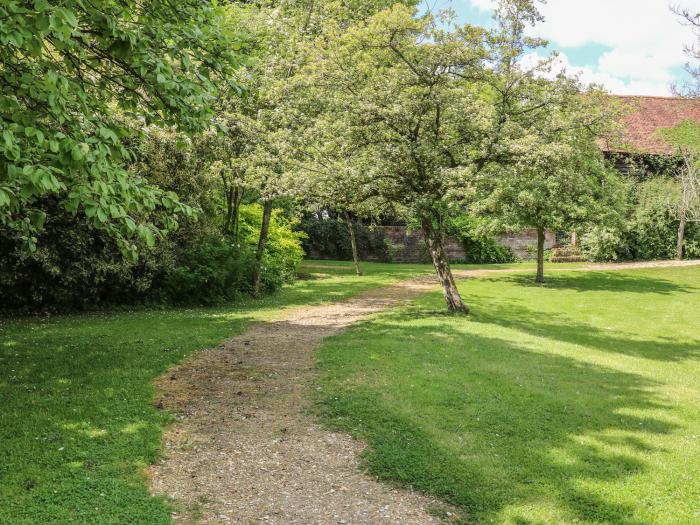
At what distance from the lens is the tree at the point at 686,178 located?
99.1 ft

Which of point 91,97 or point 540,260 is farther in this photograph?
point 540,260

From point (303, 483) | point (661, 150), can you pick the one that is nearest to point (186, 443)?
point (303, 483)

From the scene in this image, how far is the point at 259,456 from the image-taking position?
6.77 meters

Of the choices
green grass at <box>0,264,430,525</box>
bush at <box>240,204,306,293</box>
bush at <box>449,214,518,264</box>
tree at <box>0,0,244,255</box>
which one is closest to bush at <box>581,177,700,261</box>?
bush at <box>449,214,518,264</box>

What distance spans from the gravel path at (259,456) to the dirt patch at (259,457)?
1 cm

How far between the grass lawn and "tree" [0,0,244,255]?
163 inches

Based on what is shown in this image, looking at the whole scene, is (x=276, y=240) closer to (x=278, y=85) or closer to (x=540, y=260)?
(x=278, y=85)

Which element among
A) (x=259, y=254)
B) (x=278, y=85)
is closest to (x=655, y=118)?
(x=259, y=254)

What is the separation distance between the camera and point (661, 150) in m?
35.4

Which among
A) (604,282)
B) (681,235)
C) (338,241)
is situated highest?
(681,235)

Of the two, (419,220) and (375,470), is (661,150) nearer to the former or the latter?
(419,220)

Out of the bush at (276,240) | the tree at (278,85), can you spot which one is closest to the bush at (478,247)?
the bush at (276,240)

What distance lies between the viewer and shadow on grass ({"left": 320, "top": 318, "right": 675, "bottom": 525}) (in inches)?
238

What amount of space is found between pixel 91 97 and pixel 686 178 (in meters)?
32.4
